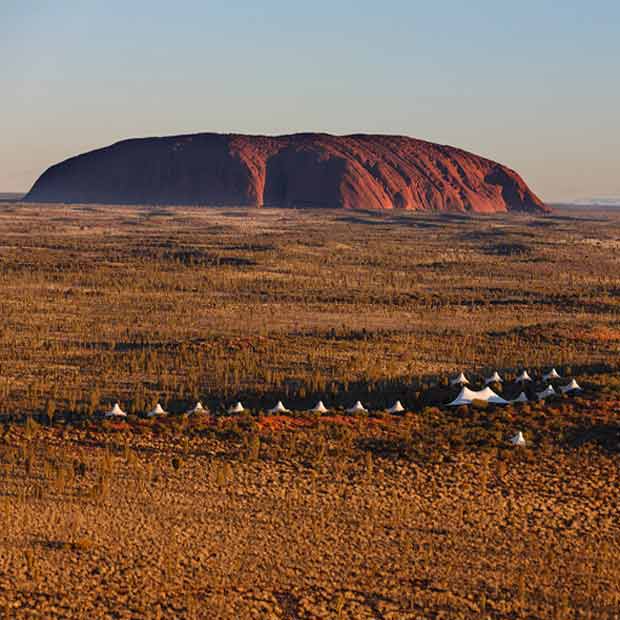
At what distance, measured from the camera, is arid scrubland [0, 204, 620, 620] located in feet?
51.1

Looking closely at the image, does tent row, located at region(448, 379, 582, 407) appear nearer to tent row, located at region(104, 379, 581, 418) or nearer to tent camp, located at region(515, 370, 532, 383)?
tent row, located at region(104, 379, 581, 418)

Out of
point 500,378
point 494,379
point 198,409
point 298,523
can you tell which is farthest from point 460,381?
point 298,523

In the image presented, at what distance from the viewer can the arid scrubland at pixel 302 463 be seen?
51.1 feet

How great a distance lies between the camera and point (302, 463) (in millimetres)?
22031

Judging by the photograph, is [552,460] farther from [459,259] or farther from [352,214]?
[352,214]

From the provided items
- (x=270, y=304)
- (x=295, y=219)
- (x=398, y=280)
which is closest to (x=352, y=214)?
(x=295, y=219)

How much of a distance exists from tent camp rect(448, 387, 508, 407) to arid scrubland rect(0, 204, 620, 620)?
0.72 metres

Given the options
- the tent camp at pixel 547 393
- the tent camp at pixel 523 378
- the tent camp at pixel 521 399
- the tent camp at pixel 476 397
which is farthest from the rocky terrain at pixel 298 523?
the tent camp at pixel 523 378

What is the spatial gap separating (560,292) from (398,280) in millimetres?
9427

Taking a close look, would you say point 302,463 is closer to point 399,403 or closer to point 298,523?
point 298,523

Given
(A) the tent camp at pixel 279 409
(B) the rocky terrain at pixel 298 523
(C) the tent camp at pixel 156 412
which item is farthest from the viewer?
(A) the tent camp at pixel 279 409

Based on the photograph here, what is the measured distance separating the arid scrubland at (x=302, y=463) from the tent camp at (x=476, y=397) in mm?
725

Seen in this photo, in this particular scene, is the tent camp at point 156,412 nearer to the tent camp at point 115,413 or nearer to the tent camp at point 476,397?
the tent camp at point 115,413

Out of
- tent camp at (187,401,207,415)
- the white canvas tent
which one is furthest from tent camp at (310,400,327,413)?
tent camp at (187,401,207,415)
